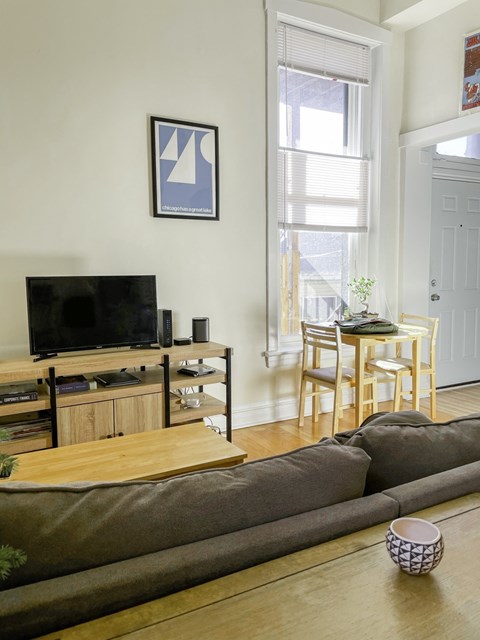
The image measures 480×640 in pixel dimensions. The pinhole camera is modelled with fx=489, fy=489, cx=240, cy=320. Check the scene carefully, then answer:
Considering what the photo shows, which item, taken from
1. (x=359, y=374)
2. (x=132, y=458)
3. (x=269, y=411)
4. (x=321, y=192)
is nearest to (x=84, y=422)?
(x=132, y=458)

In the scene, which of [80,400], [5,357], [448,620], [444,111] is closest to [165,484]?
[448,620]

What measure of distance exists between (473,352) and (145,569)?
4906mm

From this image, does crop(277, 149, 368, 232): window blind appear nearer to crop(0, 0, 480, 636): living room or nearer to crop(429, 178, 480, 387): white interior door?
crop(0, 0, 480, 636): living room

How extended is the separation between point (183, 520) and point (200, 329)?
243 cm

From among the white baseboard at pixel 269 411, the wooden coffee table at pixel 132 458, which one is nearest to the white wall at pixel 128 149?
the white baseboard at pixel 269 411

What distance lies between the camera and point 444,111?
156 inches

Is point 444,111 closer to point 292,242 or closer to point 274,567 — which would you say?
point 292,242

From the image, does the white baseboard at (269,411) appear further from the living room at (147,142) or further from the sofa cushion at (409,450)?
the sofa cushion at (409,450)

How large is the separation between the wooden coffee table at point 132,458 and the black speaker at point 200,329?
119 cm

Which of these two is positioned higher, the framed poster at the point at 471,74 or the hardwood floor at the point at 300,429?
→ the framed poster at the point at 471,74

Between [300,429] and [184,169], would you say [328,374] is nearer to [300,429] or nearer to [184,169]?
[300,429]

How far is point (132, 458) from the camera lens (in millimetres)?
1866

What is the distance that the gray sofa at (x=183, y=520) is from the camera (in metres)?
0.77

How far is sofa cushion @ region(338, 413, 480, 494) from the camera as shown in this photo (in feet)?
3.76
